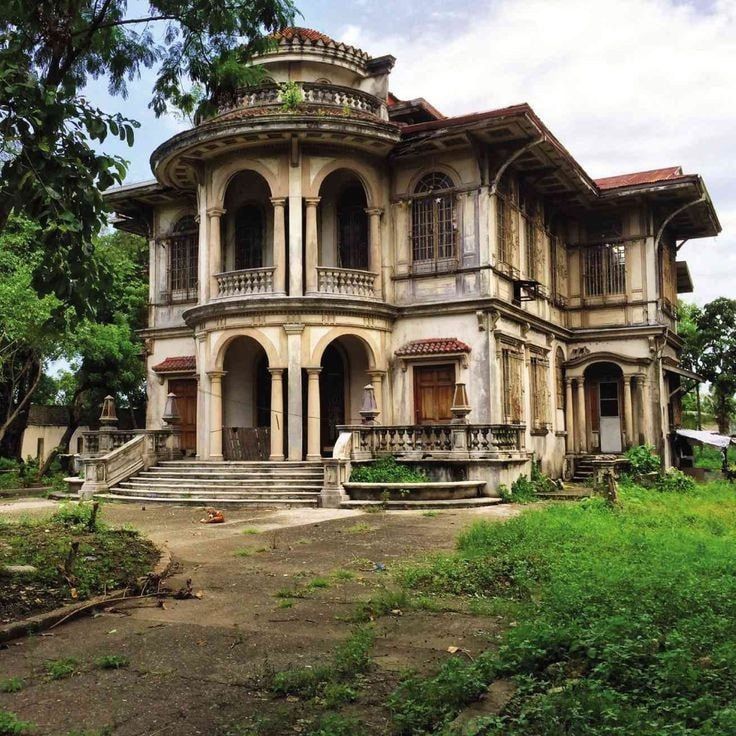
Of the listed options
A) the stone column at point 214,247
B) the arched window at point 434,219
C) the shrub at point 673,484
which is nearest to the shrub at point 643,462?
the shrub at point 673,484

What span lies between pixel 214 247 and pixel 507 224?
7.47 metres

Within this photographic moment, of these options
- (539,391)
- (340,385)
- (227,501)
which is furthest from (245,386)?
(539,391)

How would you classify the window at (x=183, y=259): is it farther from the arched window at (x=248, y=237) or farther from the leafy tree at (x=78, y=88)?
the leafy tree at (x=78, y=88)

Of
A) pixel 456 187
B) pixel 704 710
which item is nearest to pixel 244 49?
pixel 704 710

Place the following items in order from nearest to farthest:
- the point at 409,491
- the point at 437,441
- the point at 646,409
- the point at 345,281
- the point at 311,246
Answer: the point at 409,491
the point at 437,441
the point at 311,246
the point at 345,281
the point at 646,409

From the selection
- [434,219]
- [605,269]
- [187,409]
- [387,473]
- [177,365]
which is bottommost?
[387,473]

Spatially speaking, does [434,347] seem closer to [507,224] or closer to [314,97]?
[507,224]

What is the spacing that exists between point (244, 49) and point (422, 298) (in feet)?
38.4

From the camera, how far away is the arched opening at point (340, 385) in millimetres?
21688

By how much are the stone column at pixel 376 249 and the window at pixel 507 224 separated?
296 centimetres

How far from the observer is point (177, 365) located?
76.2 ft

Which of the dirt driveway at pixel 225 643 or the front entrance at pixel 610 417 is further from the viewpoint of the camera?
the front entrance at pixel 610 417

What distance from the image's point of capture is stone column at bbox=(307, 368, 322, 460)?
758 inches

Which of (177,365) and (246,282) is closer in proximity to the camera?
(246,282)
